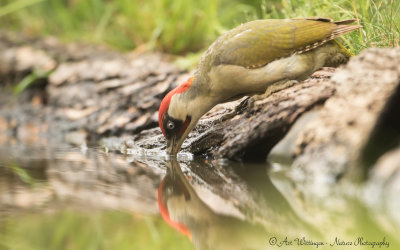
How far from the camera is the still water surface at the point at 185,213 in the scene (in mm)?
1675

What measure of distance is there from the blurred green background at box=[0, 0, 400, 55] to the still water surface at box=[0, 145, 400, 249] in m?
2.18

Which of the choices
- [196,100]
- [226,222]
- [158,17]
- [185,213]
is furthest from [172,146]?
[158,17]

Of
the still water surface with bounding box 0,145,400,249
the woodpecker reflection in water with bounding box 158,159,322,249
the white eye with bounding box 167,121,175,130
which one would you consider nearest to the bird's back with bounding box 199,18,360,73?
the white eye with bounding box 167,121,175,130

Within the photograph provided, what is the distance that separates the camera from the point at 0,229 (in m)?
1.77

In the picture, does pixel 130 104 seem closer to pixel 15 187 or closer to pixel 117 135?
pixel 117 135

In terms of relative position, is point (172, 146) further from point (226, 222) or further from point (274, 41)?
point (226, 222)

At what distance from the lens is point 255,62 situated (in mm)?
3750

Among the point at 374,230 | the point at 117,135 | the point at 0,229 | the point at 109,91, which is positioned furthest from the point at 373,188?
the point at 109,91

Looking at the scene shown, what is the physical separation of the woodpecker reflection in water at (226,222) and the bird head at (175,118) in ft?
4.67

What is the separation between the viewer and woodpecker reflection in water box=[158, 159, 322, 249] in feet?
5.60

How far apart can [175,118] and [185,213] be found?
180cm

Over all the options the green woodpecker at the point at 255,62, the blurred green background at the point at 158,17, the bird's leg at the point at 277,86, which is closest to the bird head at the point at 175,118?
the green woodpecker at the point at 255,62

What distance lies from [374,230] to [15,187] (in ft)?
6.73

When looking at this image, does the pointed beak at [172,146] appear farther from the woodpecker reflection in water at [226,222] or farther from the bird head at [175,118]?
the woodpecker reflection in water at [226,222]
